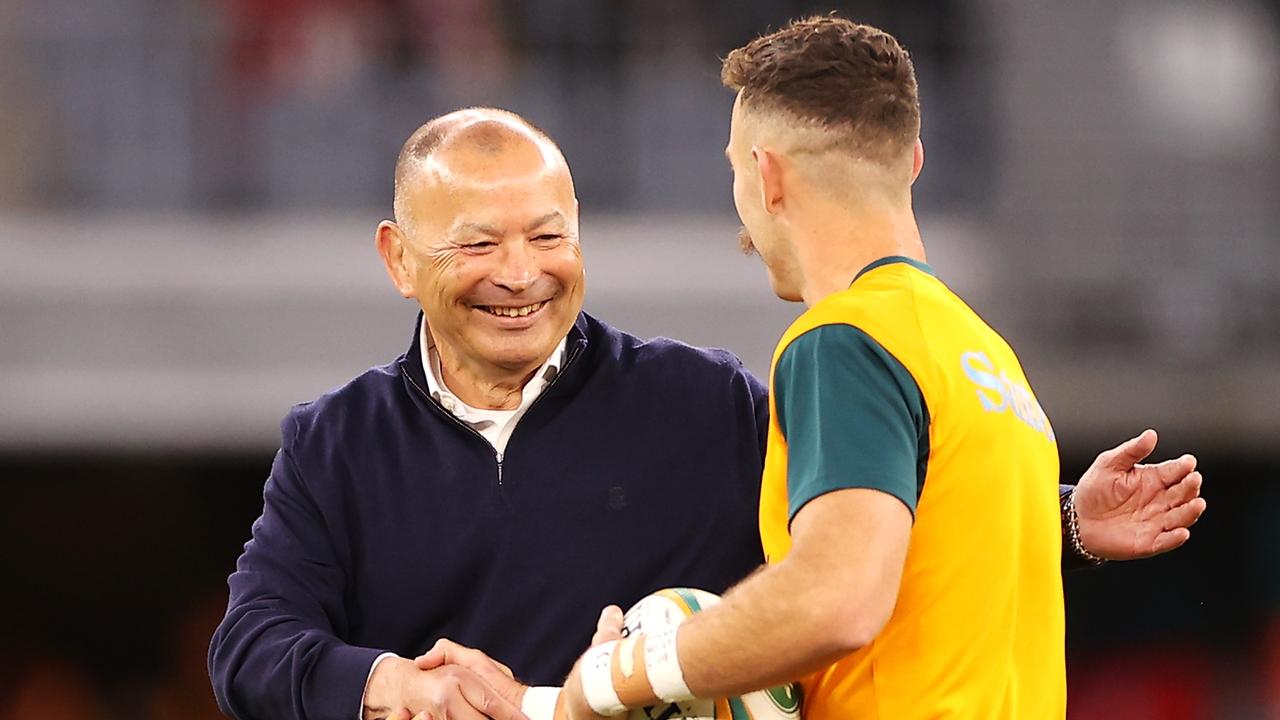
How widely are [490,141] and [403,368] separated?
14.1 inches

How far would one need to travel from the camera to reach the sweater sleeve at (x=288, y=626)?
2.45 m

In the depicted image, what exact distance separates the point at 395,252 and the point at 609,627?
74cm

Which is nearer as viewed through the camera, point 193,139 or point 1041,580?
point 1041,580

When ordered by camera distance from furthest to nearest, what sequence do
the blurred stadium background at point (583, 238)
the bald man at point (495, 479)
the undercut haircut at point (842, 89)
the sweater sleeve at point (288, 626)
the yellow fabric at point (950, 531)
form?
the blurred stadium background at point (583, 238), the bald man at point (495, 479), the sweater sleeve at point (288, 626), the undercut haircut at point (842, 89), the yellow fabric at point (950, 531)

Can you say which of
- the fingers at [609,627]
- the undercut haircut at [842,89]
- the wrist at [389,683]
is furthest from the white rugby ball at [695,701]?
the undercut haircut at [842,89]

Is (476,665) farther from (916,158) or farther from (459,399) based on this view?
(916,158)

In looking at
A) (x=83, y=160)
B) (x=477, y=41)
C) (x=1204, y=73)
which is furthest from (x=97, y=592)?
(x=1204, y=73)

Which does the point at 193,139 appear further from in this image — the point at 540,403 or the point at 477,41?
the point at 540,403

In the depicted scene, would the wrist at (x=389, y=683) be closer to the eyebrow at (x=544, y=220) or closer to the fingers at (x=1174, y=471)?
the eyebrow at (x=544, y=220)

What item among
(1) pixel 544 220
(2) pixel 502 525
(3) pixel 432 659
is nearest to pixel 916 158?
(1) pixel 544 220

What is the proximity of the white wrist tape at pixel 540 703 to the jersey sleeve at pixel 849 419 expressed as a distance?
0.51m

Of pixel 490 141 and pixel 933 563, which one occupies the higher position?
pixel 490 141

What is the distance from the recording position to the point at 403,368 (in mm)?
2713

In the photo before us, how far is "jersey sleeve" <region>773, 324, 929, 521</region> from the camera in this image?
194cm
